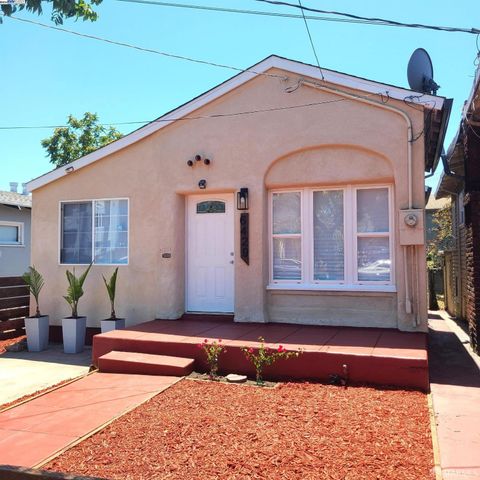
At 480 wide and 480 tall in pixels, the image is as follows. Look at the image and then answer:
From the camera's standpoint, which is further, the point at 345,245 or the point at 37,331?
the point at 37,331

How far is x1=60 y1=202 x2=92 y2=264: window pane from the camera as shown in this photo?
10.2m

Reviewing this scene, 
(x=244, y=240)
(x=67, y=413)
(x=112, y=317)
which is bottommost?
(x=67, y=413)

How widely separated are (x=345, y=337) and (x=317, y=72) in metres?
4.49

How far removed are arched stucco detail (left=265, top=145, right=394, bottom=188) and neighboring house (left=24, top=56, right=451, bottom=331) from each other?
0.02 meters

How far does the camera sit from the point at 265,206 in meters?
8.73

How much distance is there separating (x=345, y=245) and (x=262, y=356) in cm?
288

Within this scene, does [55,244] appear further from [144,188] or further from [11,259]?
[11,259]

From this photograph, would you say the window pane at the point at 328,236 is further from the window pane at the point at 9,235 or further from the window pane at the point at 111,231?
the window pane at the point at 9,235

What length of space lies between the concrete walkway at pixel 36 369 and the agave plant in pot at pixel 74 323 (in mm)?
176

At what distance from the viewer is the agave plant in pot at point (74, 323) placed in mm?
9203

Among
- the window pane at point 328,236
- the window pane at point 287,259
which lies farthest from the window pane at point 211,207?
the window pane at point 328,236

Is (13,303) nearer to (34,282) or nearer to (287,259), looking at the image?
(34,282)

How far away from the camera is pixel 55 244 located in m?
10.4

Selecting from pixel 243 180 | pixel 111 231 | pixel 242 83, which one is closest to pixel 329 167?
pixel 243 180
